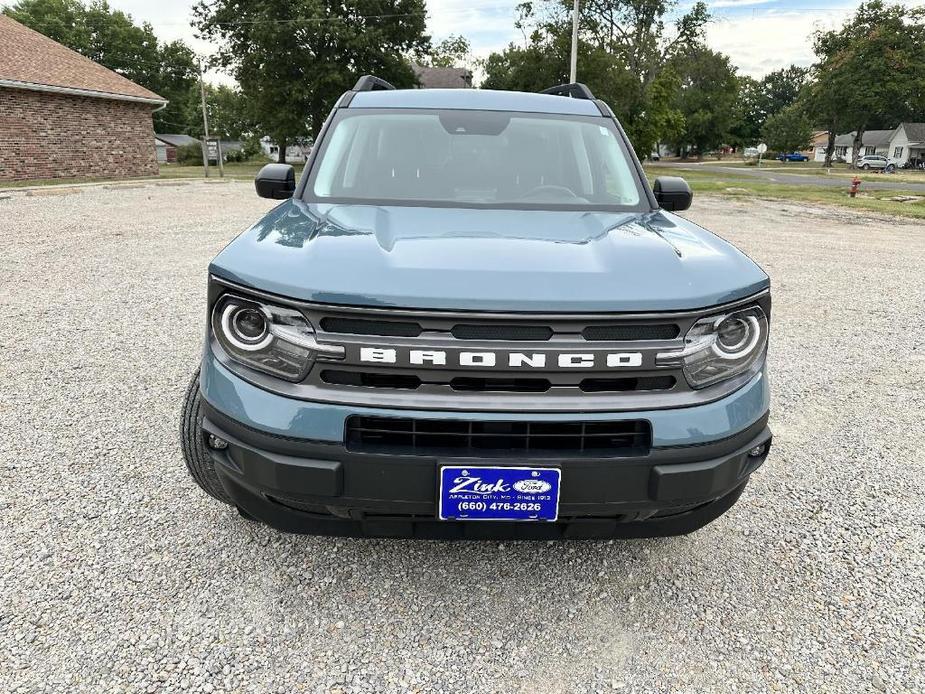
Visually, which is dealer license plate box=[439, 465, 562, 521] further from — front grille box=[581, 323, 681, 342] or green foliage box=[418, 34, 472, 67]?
green foliage box=[418, 34, 472, 67]

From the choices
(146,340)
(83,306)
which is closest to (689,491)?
(146,340)

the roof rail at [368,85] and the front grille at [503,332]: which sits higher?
the roof rail at [368,85]

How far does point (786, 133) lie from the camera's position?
8400cm

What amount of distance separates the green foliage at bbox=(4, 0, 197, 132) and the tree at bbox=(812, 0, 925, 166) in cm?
5370

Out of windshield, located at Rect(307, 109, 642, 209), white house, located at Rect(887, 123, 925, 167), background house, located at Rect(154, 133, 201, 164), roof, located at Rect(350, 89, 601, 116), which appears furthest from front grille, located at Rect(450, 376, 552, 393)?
white house, located at Rect(887, 123, 925, 167)

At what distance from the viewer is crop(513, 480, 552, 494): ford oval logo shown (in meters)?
1.81

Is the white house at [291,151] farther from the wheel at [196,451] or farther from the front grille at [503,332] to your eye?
the front grille at [503,332]

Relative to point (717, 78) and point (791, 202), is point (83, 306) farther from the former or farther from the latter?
point (717, 78)

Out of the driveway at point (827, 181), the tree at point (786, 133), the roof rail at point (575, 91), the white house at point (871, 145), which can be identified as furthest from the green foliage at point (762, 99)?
the roof rail at point (575, 91)

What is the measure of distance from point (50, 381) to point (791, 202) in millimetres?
19764

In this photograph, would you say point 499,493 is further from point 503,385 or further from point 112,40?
point 112,40

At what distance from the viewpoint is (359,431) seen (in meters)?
1.84

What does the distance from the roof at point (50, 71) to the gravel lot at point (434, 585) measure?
23100 mm

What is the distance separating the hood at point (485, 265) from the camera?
70.5 inches
